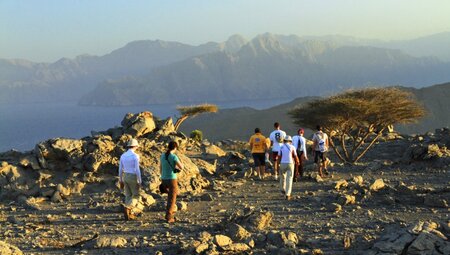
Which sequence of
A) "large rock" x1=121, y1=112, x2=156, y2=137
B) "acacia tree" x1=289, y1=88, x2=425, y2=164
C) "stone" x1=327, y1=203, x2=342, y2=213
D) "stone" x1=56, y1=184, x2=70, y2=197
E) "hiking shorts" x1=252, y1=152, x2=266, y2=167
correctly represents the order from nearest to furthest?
"stone" x1=327, y1=203, x2=342, y2=213, "stone" x1=56, y1=184, x2=70, y2=197, "hiking shorts" x1=252, y1=152, x2=266, y2=167, "large rock" x1=121, y1=112, x2=156, y2=137, "acacia tree" x1=289, y1=88, x2=425, y2=164

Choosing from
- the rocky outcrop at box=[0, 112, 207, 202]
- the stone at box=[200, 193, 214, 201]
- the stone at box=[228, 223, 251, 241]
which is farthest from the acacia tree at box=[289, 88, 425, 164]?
the stone at box=[228, 223, 251, 241]

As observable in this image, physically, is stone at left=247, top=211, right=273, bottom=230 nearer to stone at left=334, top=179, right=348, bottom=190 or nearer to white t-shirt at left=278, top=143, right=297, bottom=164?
white t-shirt at left=278, top=143, right=297, bottom=164

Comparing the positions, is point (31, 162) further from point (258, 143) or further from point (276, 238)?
point (276, 238)

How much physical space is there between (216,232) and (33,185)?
666 centimetres

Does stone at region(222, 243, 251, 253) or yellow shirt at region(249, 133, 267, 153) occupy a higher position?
yellow shirt at region(249, 133, 267, 153)

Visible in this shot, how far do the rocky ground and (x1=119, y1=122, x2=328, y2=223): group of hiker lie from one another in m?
0.34

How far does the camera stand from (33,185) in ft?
41.1

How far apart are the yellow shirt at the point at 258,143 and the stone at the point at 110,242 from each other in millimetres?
6471

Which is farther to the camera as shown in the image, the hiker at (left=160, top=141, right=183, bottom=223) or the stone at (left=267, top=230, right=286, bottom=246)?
the hiker at (left=160, top=141, right=183, bottom=223)

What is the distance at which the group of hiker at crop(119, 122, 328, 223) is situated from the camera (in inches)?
347

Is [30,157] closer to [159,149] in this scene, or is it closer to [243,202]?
[159,149]

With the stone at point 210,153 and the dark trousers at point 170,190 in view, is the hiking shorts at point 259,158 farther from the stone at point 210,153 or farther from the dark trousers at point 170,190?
the dark trousers at point 170,190

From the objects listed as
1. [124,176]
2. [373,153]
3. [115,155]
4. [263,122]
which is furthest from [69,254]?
[263,122]

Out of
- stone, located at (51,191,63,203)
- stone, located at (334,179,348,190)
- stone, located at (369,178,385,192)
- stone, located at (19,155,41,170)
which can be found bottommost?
stone, located at (51,191,63,203)
